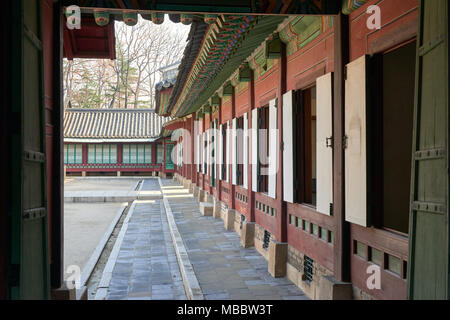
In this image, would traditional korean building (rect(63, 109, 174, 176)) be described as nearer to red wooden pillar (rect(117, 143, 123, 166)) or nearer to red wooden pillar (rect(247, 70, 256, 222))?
red wooden pillar (rect(117, 143, 123, 166))

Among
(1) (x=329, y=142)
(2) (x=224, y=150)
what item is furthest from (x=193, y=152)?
(1) (x=329, y=142)

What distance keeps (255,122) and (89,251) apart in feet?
15.3

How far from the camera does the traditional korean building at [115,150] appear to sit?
109 feet

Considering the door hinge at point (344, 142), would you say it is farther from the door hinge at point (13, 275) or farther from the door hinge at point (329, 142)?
the door hinge at point (13, 275)

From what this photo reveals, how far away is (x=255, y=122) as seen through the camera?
7969mm

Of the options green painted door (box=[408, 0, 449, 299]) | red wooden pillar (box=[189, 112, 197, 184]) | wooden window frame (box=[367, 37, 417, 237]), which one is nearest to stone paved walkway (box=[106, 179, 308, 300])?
wooden window frame (box=[367, 37, 417, 237])

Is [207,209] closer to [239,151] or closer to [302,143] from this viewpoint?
[239,151]

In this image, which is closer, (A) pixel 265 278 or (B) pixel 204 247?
(A) pixel 265 278

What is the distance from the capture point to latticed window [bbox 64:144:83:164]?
33.4m

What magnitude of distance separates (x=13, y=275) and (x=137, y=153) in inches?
1252

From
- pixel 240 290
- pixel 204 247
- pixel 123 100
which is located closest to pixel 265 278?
pixel 240 290

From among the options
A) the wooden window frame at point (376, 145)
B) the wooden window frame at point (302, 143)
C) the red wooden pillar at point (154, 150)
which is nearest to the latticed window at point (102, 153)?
the red wooden pillar at point (154, 150)

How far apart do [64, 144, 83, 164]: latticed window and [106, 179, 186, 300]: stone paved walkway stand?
77.3ft

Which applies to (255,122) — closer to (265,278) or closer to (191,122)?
(265,278)
